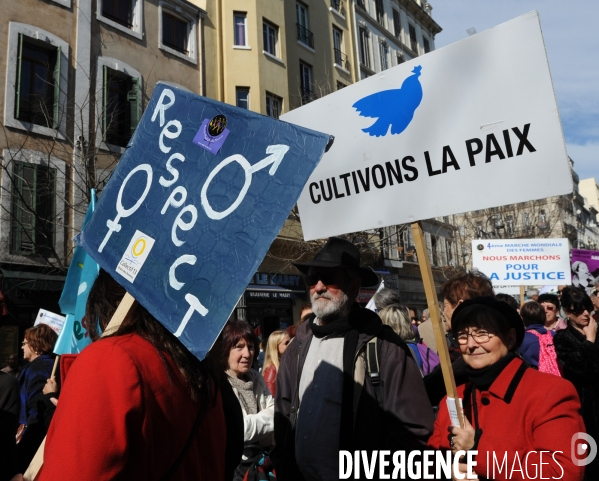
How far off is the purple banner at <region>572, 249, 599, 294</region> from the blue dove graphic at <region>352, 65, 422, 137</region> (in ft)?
29.0

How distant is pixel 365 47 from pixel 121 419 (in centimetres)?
2667

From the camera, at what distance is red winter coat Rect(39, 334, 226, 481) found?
1234 mm

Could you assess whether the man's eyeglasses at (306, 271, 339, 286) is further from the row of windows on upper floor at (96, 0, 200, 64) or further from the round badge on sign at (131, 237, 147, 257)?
the row of windows on upper floor at (96, 0, 200, 64)

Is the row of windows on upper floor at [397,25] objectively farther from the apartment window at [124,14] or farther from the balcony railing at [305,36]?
the apartment window at [124,14]

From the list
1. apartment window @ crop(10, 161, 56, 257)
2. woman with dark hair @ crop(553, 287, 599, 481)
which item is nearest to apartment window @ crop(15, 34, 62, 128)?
apartment window @ crop(10, 161, 56, 257)

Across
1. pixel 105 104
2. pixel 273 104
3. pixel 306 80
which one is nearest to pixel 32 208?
pixel 105 104

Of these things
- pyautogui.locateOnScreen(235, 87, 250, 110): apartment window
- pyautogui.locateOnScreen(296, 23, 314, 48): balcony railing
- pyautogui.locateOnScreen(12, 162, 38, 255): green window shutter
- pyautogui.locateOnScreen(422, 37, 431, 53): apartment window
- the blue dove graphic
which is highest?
pyautogui.locateOnScreen(422, 37, 431, 53): apartment window

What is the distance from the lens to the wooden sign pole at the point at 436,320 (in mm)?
2072

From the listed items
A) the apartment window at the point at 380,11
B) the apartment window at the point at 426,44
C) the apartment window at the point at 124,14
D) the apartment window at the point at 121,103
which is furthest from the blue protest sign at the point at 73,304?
the apartment window at the point at 426,44

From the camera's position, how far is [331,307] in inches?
113

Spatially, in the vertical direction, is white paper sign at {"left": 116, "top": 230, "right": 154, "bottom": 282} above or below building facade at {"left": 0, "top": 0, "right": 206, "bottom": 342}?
below

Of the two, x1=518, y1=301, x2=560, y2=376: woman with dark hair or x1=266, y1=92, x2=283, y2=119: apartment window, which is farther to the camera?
x1=266, y1=92, x2=283, y2=119: apartment window

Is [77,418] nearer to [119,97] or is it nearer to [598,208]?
[119,97]

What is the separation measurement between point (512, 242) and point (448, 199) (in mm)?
7241
